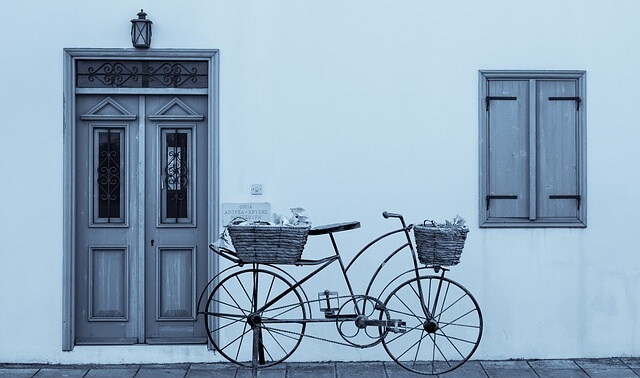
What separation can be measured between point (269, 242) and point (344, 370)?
68.4 inches

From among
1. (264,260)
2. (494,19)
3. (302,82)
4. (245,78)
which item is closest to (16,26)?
(245,78)

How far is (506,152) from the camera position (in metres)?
8.23

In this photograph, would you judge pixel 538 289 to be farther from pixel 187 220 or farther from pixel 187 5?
pixel 187 5

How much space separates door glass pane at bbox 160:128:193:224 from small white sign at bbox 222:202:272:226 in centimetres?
38

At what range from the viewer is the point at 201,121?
8211 millimetres

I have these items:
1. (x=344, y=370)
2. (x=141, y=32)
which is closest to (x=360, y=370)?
(x=344, y=370)

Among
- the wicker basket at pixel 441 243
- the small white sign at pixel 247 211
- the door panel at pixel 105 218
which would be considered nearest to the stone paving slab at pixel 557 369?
the wicker basket at pixel 441 243

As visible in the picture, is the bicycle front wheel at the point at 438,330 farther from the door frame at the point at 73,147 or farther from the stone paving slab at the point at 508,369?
the door frame at the point at 73,147

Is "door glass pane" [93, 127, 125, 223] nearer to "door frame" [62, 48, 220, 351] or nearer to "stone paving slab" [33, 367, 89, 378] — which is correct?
"door frame" [62, 48, 220, 351]

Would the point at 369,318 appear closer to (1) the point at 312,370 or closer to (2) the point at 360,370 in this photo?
(2) the point at 360,370

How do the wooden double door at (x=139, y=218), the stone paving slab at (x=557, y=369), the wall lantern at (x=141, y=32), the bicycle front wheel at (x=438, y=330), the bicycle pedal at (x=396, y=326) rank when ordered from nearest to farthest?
the bicycle pedal at (x=396, y=326) < the stone paving slab at (x=557, y=369) < the wall lantern at (x=141, y=32) < the bicycle front wheel at (x=438, y=330) < the wooden double door at (x=139, y=218)

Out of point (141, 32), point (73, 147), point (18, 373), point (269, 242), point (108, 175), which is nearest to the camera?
point (269, 242)

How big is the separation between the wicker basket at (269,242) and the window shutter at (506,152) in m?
2.19

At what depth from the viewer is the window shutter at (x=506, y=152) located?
820 cm
